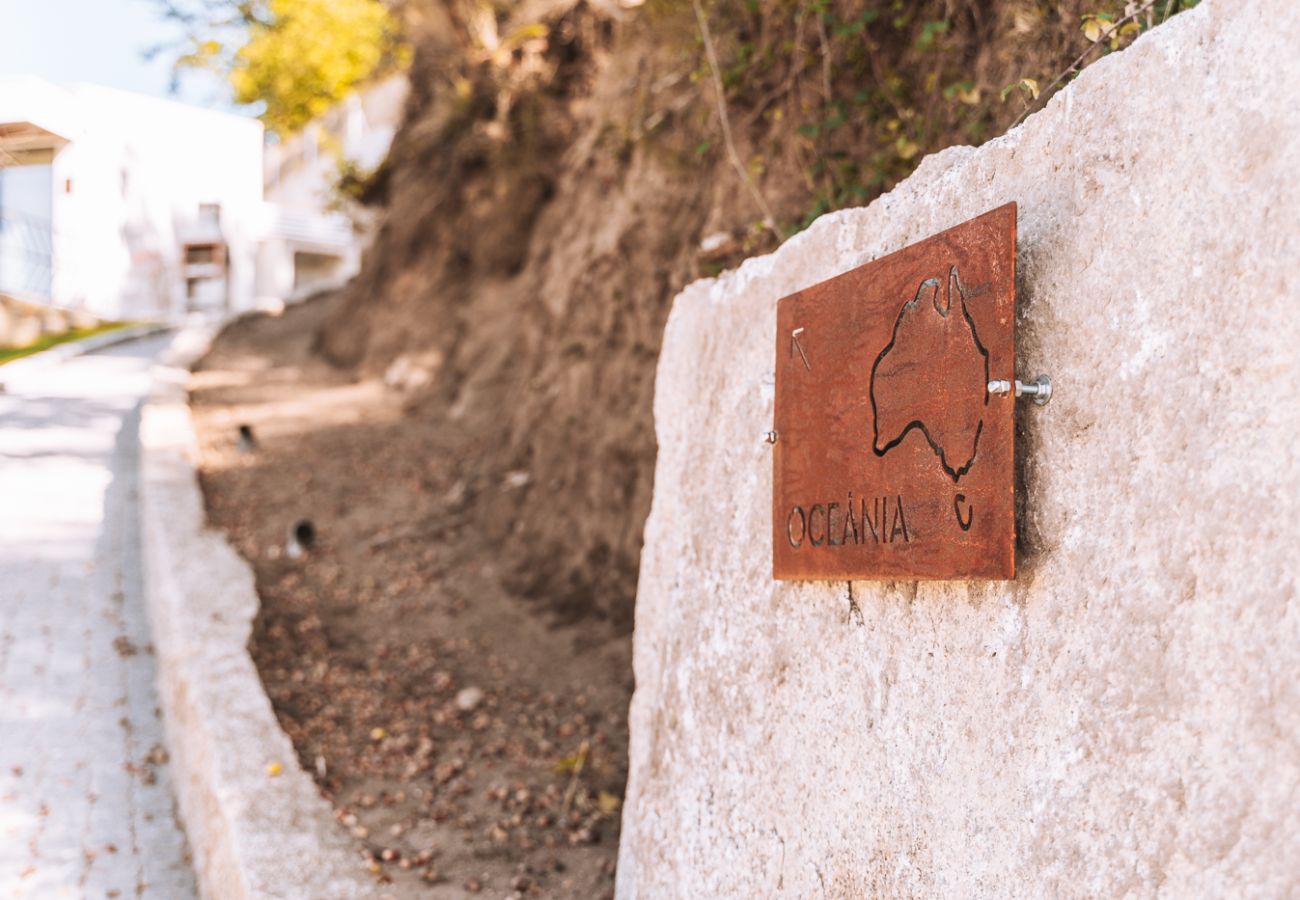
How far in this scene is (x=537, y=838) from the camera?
4043 millimetres


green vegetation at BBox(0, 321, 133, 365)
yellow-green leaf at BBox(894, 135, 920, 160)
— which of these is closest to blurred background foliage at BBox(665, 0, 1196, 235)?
yellow-green leaf at BBox(894, 135, 920, 160)

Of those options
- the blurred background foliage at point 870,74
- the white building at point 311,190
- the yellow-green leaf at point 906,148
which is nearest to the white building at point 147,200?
the white building at point 311,190

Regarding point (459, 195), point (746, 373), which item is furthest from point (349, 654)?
point (459, 195)

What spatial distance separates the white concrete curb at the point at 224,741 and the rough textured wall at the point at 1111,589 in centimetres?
170

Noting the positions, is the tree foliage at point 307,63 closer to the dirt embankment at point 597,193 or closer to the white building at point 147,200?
the white building at point 147,200

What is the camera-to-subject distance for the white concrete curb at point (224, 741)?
3402 mm

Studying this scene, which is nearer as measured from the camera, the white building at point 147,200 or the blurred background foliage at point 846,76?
the blurred background foliage at point 846,76

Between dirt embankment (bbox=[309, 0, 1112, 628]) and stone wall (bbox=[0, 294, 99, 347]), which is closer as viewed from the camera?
dirt embankment (bbox=[309, 0, 1112, 628])

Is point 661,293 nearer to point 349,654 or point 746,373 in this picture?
point 349,654

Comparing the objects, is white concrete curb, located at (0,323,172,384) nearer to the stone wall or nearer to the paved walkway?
the stone wall

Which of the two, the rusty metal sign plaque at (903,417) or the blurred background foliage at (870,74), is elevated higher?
the blurred background foliage at (870,74)

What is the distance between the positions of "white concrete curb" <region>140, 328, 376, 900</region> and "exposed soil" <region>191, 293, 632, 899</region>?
0.21 metres

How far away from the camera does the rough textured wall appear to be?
1332mm

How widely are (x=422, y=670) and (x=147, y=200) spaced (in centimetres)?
528
